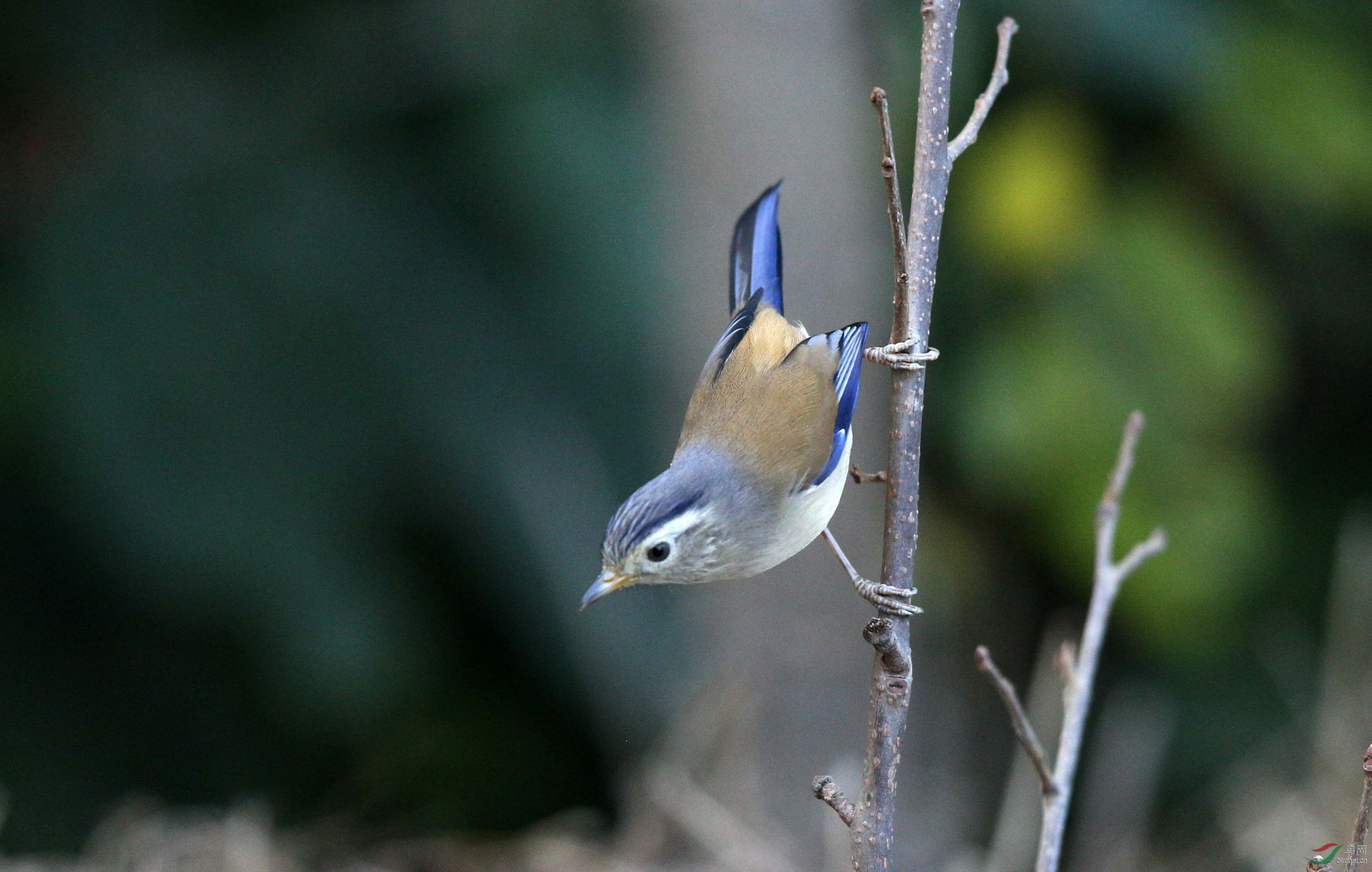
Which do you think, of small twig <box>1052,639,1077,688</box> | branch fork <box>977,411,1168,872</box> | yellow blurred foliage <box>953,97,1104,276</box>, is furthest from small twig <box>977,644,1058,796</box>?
yellow blurred foliage <box>953,97,1104,276</box>

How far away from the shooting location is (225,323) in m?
3.39

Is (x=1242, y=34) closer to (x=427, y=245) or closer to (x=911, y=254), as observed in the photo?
(x=427, y=245)

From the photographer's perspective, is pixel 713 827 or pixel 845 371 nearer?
pixel 845 371

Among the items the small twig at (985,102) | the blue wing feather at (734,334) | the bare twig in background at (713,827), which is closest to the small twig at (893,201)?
the small twig at (985,102)

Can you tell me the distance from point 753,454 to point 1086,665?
511 mm

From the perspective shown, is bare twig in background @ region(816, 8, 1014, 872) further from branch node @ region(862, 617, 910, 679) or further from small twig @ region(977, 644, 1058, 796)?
small twig @ region(977, 644, 1058, 796)

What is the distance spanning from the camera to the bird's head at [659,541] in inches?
60.9

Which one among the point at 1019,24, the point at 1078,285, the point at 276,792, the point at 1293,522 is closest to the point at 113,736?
the point at 276,792

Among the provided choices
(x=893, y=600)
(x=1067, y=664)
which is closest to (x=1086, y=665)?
(x=1067, y=664)

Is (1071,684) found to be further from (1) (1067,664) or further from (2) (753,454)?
(2) (753,454)

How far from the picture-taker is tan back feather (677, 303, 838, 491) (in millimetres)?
1750

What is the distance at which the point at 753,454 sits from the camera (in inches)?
69.0

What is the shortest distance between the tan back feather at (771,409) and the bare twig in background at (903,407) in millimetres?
300

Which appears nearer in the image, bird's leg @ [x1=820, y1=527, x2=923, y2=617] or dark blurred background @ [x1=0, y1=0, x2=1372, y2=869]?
bird's leg @ [x1=820, y1=527, x2=923, y2=617]
